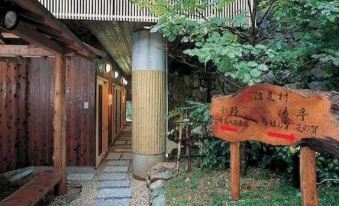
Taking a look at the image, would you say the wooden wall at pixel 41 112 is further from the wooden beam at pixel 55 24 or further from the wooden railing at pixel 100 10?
the wooden beam at pixel 55 24

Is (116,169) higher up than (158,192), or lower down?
lower down

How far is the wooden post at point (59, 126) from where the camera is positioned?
6027 mm

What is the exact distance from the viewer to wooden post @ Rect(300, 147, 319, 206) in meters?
2.95

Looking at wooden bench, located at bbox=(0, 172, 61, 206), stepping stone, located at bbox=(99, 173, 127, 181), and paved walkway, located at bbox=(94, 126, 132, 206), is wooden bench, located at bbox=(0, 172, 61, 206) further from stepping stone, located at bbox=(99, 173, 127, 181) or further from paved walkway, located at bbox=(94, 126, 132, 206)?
stepping stone, located at bbox=(99, 173, 127, 181)

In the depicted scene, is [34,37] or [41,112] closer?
[34,37]

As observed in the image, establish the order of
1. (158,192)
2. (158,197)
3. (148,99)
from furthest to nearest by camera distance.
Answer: (148,99), (158,192), (158,197)

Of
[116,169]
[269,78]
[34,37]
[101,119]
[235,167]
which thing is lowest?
[116,169]

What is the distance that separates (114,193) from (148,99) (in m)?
2.02

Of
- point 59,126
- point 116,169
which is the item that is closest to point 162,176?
point 59,126

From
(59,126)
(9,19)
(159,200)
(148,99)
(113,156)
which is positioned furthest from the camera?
(113,156)

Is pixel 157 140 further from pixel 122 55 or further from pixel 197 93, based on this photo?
pixel 122 55

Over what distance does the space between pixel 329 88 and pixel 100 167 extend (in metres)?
5.62

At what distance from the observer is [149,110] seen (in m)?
7.11

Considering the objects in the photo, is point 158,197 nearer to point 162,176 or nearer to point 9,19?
point 162,176
